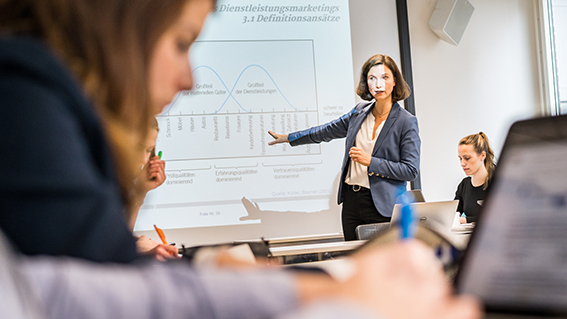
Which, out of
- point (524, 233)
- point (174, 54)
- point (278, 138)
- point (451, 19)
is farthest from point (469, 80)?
point (174, 54)

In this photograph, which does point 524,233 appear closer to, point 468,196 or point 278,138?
point 468,196

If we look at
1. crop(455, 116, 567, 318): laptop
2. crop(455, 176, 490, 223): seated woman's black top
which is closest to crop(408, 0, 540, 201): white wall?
crop(455, 176, 490, 223): seated woman's black top

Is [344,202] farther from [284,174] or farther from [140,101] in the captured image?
[140,101]

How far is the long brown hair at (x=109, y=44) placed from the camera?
26 centimetres

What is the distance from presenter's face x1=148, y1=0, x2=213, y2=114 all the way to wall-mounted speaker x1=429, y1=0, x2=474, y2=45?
135 inches

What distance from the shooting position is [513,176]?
39 centimetres

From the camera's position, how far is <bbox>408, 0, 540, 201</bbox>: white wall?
138 inches

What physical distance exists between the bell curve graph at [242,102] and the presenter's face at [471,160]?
101 centimetres

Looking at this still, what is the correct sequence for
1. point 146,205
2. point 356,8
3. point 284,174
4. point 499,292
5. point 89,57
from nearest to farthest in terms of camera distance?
point 89,57 < point 499,292 < point 146,205 < point 284,174 < point 356,8

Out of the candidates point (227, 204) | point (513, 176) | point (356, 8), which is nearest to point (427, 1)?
point (356, 8)

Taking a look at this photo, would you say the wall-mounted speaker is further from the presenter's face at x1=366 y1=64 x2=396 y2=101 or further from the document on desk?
the document on desk

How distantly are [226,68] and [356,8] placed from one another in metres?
1.14

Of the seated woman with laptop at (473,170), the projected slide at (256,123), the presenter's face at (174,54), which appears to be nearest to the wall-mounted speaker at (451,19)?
the projected slide at (256,123)

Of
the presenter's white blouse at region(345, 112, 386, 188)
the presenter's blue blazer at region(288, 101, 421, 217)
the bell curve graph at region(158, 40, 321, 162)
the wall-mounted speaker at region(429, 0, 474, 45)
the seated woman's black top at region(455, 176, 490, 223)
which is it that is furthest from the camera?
the wall-mounted speaker at region(429, 0, 474, 45)
